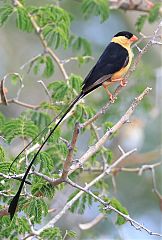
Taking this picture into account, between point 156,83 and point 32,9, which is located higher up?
point 32,9

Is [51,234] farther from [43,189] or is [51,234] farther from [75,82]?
[75,82]

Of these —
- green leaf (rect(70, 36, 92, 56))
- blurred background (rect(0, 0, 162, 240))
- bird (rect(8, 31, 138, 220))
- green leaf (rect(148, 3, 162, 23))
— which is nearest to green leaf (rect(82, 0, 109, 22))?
green leaf (rect(70, 36, 92, 56))

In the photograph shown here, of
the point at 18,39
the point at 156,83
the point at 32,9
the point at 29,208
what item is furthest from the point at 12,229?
the point at 18,39

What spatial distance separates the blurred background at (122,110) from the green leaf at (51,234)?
1178mm

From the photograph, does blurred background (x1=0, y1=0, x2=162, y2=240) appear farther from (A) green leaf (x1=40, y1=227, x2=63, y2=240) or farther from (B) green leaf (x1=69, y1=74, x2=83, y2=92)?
(A) green leaf (x1=40, y1=227, x2=63, y2=240)

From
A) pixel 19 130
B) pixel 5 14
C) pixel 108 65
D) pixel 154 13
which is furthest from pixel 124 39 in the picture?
pixel 19 130

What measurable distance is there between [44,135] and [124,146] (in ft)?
8.88

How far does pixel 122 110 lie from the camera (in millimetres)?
4484

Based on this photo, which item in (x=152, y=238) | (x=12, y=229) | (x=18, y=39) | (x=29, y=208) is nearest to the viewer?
(x=29, y=208)

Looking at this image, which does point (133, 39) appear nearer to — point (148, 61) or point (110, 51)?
point (110, 51)

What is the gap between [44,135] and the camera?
304 centimetres

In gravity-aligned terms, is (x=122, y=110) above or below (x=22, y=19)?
below

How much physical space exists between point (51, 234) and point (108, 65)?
32.7 inches

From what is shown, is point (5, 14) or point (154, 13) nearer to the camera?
point (5, 14)
